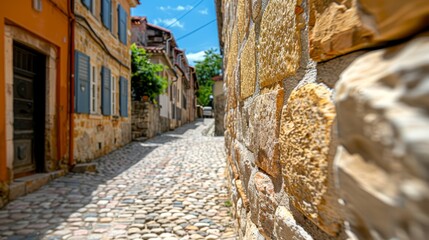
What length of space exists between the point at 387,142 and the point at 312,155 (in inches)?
13.6

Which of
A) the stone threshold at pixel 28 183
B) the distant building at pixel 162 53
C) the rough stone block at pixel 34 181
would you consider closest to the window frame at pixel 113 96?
the stone threshold at pixel 28 183

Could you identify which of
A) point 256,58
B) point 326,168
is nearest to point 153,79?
point 256,58

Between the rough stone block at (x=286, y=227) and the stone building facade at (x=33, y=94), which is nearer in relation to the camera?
the rough stone block at (x=286, y=227)

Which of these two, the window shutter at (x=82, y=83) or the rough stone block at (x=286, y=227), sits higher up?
the window shutter at (x=82, y=83)

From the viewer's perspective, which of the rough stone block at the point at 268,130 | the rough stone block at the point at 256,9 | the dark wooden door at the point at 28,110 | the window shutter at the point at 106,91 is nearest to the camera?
the rough stone block at the point at 268,130

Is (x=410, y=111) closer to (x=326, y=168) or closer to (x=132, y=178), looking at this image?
(x=326, y=168)

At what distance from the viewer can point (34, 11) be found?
14.8ft

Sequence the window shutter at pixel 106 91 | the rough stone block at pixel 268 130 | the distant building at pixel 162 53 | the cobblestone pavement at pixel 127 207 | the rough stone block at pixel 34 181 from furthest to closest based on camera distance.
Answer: the distant building at pixel 162 53, the window shutter at pixel 106 91, the rough stone block at pixel 34 181, the cobblestone pavement at pixel 127 207, the rough stone block at pixel 268 130

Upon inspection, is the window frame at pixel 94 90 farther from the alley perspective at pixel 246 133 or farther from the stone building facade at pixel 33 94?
the stone building facade at pixel 33 94

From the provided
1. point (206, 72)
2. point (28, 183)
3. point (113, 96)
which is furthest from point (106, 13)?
point (206, 72)

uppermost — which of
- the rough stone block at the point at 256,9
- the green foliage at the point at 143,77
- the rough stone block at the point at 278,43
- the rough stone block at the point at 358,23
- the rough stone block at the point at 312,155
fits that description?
the green foliage at the point at 143,77

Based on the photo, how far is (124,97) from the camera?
382 inches

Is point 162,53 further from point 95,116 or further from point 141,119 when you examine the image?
point 95,116

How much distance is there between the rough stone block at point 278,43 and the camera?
849 mm
